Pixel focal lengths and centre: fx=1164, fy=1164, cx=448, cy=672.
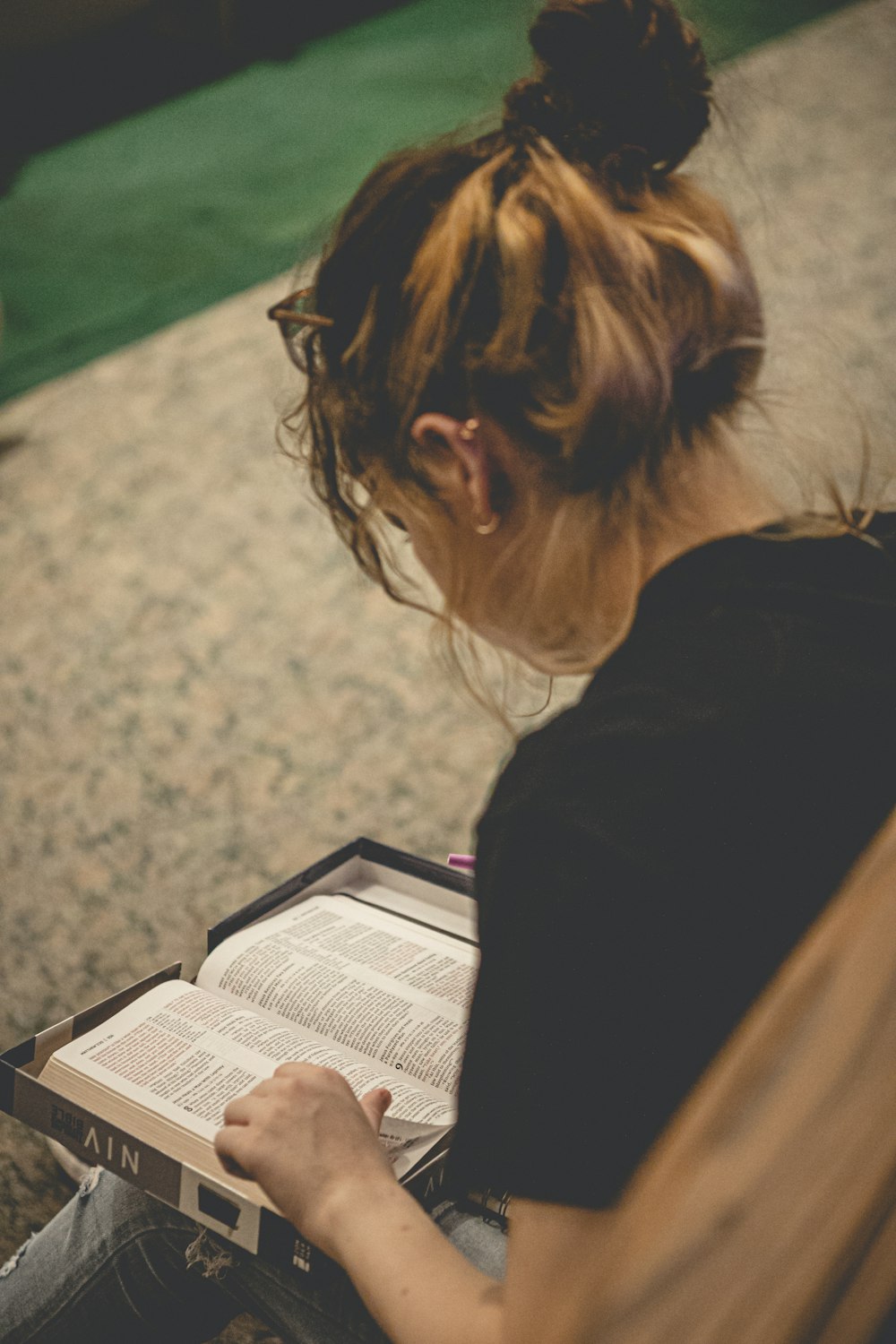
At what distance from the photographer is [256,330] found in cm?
279

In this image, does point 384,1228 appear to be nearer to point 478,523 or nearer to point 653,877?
point 653,877

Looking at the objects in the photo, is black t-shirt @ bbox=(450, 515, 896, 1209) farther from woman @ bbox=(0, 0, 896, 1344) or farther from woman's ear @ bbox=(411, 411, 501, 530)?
woman's ear @ bbox=(411, 411, 501, 530)

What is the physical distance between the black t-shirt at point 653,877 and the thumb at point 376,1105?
0.51 feet

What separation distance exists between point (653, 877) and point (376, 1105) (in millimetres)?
315

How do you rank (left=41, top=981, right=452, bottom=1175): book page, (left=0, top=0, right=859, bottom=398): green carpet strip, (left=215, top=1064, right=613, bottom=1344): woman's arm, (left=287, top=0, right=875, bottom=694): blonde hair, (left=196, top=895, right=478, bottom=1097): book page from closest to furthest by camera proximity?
(left=215, top=1064, right=613, bottom=1344): woman's arm
(left=287, top=0, right=875, bottom=694): blonde hair
(left=41, top=981, right=452, bottom=1175): book page
(left=196, top=895, right=478, bottom=1097): book page
(left=0, top=0, right=859, bottom=398): green carpet strip

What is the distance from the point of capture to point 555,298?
63cm

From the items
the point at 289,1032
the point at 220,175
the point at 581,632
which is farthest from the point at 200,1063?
the point at 220,175

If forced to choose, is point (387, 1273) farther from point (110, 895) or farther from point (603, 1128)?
point (110, 895)

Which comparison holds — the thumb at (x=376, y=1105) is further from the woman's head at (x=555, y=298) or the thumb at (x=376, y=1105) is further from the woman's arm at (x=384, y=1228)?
the woman's head at (x=555, y=298)

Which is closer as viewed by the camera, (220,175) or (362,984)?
(362,984)

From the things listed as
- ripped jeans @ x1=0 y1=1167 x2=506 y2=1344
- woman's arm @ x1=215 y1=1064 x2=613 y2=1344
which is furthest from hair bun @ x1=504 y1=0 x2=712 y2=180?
ripped jeans @ x1=0 y1=1167 x2=506 y2=1344

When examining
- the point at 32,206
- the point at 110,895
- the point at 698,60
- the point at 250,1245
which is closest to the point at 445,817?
the point at 110,895

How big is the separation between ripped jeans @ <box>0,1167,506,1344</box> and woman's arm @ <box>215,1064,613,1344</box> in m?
0.12

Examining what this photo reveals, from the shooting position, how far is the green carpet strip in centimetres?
283
